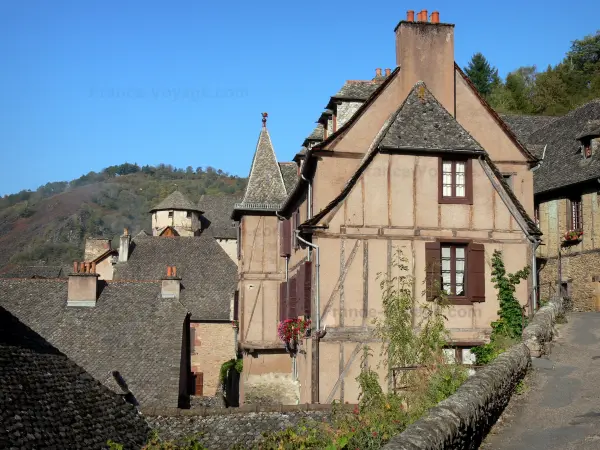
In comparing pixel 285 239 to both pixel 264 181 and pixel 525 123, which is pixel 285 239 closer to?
pixel 264 181

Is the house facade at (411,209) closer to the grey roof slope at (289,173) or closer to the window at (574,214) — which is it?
the grey roof slope at (289,173)

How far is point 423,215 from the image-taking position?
1672cm

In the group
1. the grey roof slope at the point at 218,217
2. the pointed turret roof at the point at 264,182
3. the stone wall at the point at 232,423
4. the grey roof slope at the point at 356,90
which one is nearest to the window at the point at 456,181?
the grey roof slope at the point at 356,90

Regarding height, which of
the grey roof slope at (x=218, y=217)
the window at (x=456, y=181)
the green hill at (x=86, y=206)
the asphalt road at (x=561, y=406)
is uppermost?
the green hill at (x=86, y=206)

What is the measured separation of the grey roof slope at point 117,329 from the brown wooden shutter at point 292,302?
15.2 feet

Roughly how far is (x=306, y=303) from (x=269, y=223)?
745 centimetres

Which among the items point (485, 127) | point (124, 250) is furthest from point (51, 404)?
point (124, 250)

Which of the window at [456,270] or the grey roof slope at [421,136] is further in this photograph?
the window at [456,270]

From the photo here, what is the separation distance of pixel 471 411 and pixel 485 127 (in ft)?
37.2

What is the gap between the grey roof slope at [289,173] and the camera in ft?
82.6

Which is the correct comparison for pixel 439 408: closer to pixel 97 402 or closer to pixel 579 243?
pixel 97 402

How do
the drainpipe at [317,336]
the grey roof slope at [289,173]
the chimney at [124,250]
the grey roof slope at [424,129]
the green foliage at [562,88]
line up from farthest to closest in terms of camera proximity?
the green foliage at [562,88] < the chimney at [124,250] < the grey roof slope at [289,173] < the grey roof slope at [424,129] < the drainpipe at [317,336]

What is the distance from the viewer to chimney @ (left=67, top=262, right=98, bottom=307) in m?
26.6

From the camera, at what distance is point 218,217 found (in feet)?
236
